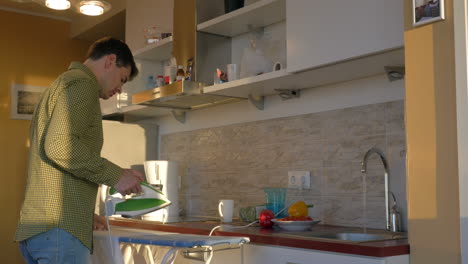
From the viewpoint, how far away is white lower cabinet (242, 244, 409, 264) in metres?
1.86

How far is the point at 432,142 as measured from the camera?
5.93ft

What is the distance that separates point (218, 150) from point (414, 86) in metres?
1.79

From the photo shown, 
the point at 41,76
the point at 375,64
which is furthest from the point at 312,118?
the point at 41,76

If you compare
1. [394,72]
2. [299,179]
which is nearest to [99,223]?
[299,179]

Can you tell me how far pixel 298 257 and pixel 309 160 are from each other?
0.87 m

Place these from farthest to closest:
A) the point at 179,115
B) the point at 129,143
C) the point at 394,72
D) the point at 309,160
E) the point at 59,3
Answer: the point at 129,143 → the point at 179,115 → the point at 59,3 → the point at 309,160 → the point at 394,72

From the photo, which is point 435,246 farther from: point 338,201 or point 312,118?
point 312,118

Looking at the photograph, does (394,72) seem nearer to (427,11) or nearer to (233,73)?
(427,11)

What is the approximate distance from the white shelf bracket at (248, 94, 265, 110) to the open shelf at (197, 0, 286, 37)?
377 mm

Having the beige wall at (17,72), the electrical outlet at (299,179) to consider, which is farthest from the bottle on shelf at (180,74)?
the beige wall at (17,72)

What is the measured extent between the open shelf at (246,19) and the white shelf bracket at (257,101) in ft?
1.24

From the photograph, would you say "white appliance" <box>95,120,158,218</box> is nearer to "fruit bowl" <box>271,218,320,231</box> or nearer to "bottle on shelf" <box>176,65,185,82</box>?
"bottle on shelf" <box>176,65,185,82</box>

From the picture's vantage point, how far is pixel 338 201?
106 inches

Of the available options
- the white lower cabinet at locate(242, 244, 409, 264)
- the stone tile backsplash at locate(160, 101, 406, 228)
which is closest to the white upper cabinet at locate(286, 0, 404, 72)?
the stone tile backsplash at locate(160, 101, 406, 228)
